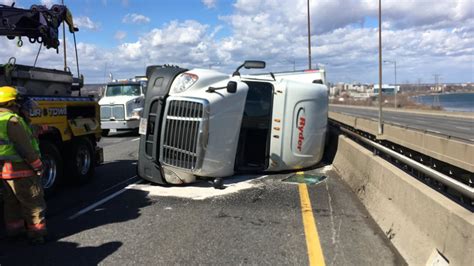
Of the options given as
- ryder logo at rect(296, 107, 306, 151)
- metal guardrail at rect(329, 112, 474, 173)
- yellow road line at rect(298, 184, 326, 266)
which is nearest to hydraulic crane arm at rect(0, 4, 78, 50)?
ryder logo at rect(296, 107, 306, 151)

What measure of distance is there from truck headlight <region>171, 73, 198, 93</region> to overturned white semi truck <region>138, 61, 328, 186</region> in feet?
0.06

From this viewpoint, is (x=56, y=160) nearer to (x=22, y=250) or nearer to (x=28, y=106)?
(x=28, y=106)

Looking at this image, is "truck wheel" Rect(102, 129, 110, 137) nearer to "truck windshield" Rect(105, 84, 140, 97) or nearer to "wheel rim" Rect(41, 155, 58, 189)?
"truck windshield" Rect(105, 84, 140, 97)

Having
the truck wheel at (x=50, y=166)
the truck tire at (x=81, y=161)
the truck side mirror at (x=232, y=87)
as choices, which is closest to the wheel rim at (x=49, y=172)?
the truck wheel at (x=50, y=166)

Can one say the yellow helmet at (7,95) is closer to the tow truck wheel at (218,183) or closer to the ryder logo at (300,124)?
the tow truck wheel at (218,183)

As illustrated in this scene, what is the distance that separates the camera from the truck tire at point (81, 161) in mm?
8180

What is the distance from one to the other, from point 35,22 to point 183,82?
320 cm

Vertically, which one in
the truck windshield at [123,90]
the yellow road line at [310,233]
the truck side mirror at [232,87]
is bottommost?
the yellow road line at [310,233]

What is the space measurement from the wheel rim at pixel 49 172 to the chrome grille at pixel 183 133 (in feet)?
5.67

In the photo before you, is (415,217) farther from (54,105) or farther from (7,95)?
(54,105)

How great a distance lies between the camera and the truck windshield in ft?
66.9

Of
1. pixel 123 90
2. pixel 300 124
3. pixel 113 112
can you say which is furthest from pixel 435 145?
pixel 123 90

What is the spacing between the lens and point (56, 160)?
7.50 meters

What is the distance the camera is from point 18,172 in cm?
515
